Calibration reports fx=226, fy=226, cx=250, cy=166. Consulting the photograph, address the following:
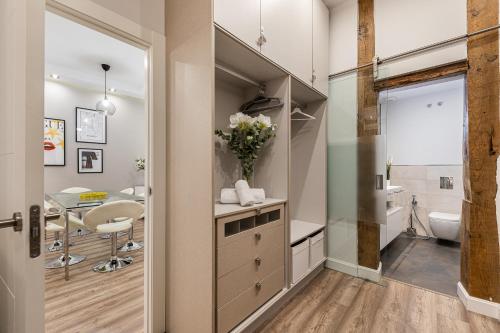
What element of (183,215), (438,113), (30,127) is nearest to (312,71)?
(183,215)

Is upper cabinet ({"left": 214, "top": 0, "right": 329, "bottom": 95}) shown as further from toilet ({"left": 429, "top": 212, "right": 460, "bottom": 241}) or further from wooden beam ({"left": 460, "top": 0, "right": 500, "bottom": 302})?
toilet ({"left": 429, "top": 212, "right": 460, "bottom": 241})

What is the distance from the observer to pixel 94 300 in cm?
199

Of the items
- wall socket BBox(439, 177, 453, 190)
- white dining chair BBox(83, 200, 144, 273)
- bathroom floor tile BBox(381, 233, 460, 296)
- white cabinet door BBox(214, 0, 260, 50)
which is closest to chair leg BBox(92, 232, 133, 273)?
white dining chair BBox(83, 200, 144, 273)

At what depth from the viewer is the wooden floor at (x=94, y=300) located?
1693mm

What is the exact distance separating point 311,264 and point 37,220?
216cm

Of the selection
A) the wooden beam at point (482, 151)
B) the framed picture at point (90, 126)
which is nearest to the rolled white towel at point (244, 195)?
the wooden beam at point (482, 151)

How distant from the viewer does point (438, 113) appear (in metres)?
3.79

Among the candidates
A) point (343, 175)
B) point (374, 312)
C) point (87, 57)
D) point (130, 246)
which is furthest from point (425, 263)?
point (87, 57)

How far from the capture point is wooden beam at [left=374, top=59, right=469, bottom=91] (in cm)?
191

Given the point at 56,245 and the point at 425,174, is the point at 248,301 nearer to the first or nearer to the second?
the point at 56,245

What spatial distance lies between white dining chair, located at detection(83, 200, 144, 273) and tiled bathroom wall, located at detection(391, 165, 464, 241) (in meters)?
3.68

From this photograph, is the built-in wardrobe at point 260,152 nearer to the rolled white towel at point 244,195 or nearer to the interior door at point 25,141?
the rolled white towel at point 244,195

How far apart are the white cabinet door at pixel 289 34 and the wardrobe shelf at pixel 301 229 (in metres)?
1.43

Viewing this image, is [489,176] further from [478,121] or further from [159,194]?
[159,194]
